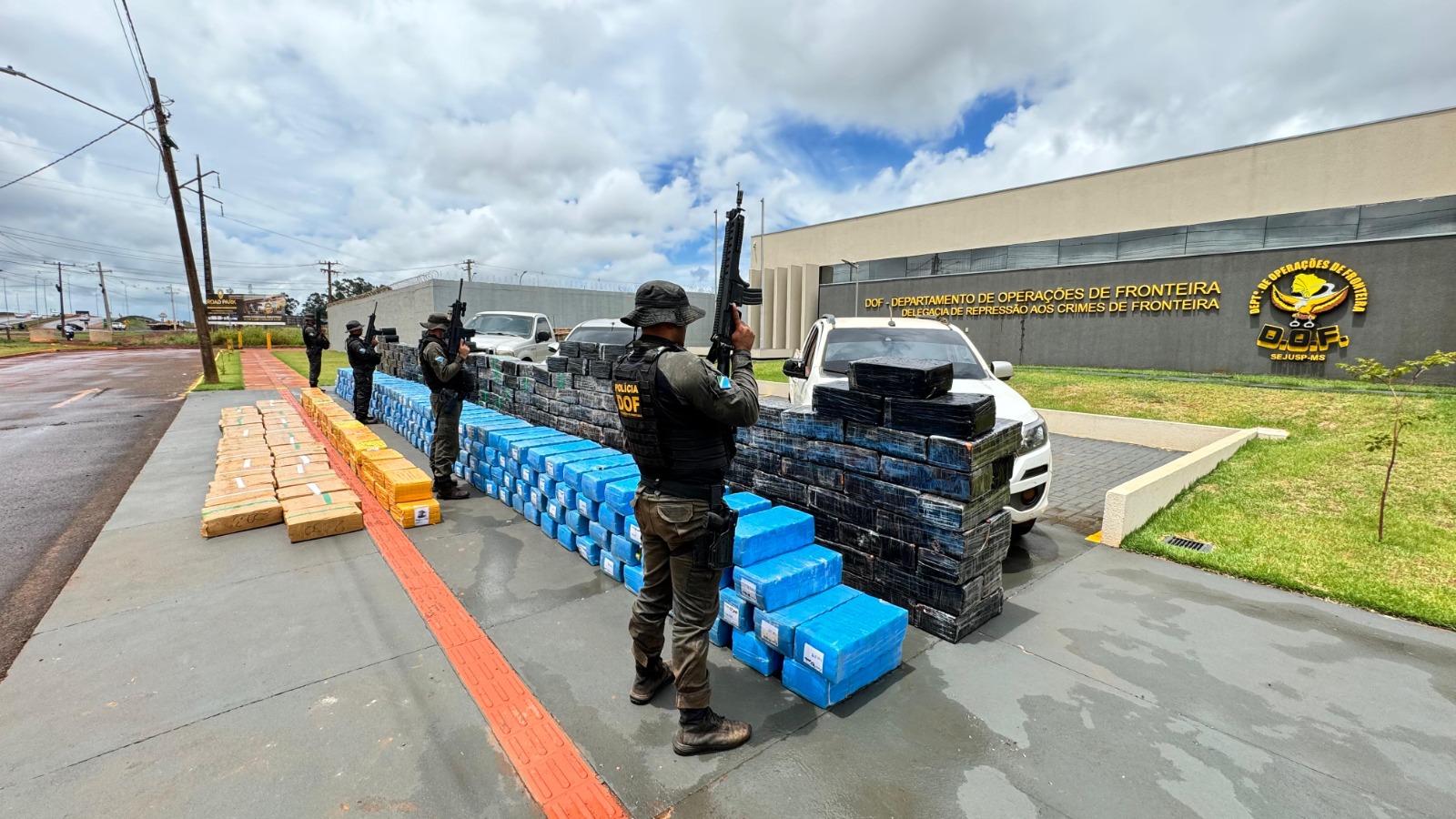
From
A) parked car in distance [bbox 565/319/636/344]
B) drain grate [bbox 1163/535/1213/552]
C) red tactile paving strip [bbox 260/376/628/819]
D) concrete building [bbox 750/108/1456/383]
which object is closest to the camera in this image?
red tactile paving strip [bbox 260/376/628/819]

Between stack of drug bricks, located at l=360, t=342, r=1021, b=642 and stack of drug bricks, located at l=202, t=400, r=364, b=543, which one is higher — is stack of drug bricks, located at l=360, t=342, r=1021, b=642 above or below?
above

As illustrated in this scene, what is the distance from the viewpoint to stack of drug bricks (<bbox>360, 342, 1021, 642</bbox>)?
3385mm

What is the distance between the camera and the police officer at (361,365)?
1030 cm

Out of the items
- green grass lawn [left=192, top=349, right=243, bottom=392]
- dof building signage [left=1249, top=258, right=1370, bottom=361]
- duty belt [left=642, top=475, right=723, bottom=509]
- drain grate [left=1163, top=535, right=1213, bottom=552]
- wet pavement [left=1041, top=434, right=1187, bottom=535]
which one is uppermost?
dof building signage [left=1249, top=258, right=1370, bottom=361]

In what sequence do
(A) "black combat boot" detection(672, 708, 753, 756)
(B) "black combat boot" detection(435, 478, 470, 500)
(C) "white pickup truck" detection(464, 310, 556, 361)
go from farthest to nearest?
(C) "white pickup truck" detection(464, 310, 556, 361) < (B) "black combat boot" detection(435, 478, 470, 500) < (A) "black combat boot" detection(672, 708, 753, 756)

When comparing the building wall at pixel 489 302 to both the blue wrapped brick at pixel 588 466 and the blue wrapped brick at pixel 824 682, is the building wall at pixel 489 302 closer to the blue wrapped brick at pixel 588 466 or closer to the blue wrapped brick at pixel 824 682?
the blue wrapped brick at pixel 588 466

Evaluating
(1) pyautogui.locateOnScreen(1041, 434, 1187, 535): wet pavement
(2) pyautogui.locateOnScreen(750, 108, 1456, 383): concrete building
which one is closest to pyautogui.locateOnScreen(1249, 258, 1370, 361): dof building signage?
(2) pyautogui.locateOnScreen(750, 108, 1456, 383): concrete building

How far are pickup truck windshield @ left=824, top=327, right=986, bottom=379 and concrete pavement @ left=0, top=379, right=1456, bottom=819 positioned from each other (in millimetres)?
2372

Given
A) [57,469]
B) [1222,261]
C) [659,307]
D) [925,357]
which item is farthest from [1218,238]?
[57,469]

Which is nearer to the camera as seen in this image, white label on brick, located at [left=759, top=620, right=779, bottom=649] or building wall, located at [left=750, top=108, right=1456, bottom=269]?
white label on brick, located at [left=759, top=620, right=779, bottom=649]

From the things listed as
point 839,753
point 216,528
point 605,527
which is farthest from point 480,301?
point 839,753

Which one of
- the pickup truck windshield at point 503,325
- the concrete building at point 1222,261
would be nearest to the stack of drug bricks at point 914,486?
the pickup truck windshield at point 503,325

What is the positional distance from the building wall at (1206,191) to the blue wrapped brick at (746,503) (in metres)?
22.6

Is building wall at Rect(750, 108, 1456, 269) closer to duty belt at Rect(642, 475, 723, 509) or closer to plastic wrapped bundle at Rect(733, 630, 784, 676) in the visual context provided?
plastic wrapped bundle at Rect(733, 630, 784, 676)
